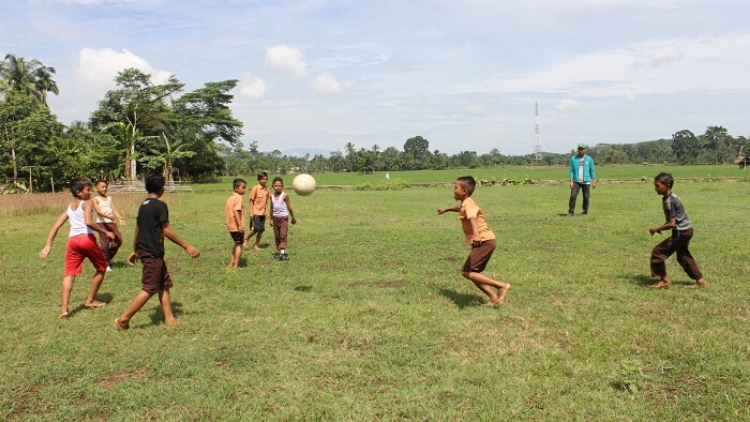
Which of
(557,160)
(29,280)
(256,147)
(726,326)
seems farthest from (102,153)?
(557,160)

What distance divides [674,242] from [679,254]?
238mm

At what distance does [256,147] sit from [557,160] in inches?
3112

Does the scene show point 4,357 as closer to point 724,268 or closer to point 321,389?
point 321,389

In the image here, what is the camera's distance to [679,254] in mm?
7133

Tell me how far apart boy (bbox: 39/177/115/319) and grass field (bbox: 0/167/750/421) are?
0.35m

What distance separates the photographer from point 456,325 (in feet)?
18.8

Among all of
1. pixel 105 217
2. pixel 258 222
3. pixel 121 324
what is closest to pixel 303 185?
pixel 258 222

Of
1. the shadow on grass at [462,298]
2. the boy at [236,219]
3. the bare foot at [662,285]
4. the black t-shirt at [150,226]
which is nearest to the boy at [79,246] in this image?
the black t-shirt at [150,226]

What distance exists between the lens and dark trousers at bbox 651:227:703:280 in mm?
6992

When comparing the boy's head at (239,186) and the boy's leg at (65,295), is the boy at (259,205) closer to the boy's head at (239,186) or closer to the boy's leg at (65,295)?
the boy's head at (239,186)

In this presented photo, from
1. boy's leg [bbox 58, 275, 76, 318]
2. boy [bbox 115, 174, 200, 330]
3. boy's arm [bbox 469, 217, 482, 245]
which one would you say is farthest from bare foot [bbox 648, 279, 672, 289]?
boy's leg [bbox 58, 275, 76, 318]

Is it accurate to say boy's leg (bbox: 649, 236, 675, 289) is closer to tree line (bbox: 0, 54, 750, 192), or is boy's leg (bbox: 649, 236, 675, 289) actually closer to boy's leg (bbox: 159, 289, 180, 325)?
boy's leg (bbox: 159, 289, 180, 325)

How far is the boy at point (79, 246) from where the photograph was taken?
21.4 feet

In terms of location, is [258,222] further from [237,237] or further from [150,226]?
[150,226]
